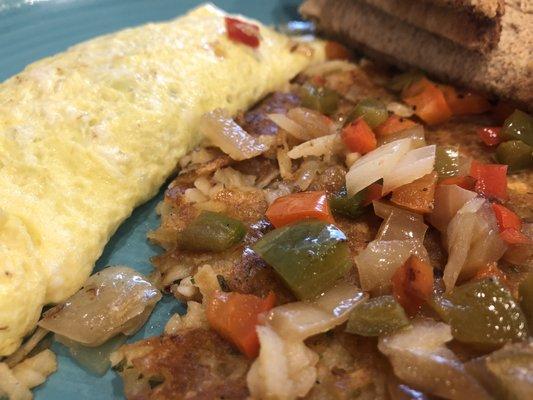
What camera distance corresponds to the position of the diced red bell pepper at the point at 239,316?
8.53ft

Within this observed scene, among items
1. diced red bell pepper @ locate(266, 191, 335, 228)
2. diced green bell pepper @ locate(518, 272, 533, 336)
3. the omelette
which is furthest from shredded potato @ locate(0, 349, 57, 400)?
diced green bell pepper @ locate(518, 272, 533, 336)

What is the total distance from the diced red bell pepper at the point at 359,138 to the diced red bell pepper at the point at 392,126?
16cm

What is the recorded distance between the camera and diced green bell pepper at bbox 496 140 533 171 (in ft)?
11.9

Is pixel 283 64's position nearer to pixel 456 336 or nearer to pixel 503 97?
pixel 503 97

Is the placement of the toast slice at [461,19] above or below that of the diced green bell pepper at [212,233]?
above

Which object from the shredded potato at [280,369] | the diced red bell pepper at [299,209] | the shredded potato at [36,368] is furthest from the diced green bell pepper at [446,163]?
the shredded potato at [36,368]

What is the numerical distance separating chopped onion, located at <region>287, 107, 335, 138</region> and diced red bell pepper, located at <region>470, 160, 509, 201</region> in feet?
3.39

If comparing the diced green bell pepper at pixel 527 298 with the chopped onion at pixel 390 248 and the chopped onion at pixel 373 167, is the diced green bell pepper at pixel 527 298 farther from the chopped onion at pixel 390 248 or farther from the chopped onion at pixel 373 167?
the chopped onion at pixel 373 167

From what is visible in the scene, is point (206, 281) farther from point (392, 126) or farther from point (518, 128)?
point (518, 128)

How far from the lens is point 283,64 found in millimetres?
4676

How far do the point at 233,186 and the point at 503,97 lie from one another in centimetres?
206

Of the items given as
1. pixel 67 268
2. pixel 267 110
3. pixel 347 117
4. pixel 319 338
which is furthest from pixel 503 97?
pixel 67 268

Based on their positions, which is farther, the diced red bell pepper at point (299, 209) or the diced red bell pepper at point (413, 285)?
the diced red bell pepper at point (299, 209)

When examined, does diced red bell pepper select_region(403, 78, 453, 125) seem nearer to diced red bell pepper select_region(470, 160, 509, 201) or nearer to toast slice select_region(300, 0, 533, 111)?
toast slice select_region(300, 0, 533, 111)
